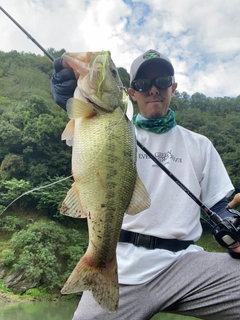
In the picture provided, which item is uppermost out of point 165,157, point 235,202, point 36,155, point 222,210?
point 36,155

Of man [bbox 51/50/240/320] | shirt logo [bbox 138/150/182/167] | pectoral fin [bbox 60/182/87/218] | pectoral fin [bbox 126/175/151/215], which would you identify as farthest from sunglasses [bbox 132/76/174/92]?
pectoral fin [bbox 60/182/87/218]

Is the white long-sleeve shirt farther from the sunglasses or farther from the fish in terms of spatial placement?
the fish

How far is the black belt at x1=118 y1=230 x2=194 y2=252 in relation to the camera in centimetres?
261

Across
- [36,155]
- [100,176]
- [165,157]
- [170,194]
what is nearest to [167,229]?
[170,194]

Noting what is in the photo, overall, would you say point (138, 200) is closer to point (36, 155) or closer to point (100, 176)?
point (100, 176)

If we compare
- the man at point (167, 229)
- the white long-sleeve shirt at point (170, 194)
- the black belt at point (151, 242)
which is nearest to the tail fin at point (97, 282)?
the man at point (167, 229)

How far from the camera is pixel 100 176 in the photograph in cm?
197

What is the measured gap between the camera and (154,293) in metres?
2.52

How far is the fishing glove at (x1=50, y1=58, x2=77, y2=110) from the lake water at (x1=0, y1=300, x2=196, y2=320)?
1191 cm

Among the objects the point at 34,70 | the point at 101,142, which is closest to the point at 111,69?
the point at 101,142

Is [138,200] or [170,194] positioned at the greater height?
[138,200]

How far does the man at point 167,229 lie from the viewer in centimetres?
245

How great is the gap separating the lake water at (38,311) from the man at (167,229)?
1139 cm

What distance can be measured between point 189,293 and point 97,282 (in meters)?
0.84
